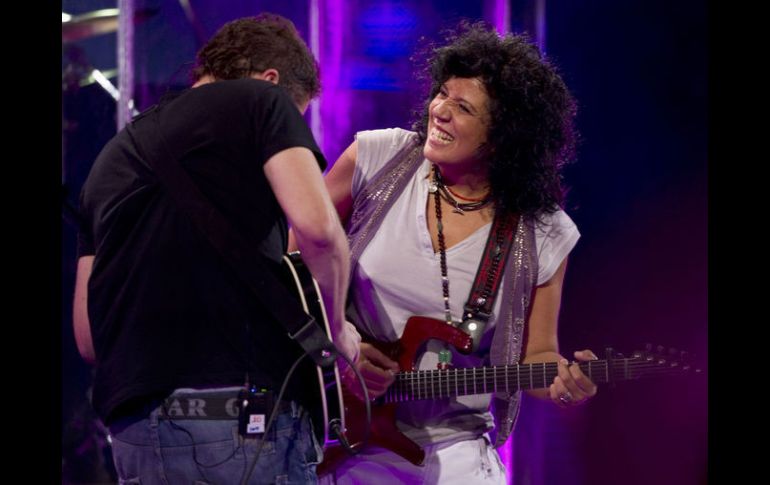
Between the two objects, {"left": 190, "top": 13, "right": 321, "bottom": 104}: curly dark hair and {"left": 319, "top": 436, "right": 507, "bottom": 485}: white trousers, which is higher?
{"left": 190, "top": 13, "right": 321, "bottom": 104}: curly dark hair

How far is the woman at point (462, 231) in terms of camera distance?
→ 2818mm

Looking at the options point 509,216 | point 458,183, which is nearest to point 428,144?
point 458,183

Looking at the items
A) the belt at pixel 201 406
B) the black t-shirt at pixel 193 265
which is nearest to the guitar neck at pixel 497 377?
the black t-shirt at pixel 193 265

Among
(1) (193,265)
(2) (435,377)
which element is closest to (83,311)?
(1) (193,265)

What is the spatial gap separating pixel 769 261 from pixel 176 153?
191 centimetres

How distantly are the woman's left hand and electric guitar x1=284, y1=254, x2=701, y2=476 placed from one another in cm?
3

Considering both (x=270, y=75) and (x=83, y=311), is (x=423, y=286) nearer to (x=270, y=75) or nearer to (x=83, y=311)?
(x=270, y=75)

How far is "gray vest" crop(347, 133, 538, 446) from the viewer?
2941 mm

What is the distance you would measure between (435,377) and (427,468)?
30 cm

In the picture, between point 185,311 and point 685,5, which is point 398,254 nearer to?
point 185,311

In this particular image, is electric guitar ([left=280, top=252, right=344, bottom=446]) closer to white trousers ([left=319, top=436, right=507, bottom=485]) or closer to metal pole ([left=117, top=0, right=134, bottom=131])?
white trousers ([left=319, top=436, right=507, bottom=485])

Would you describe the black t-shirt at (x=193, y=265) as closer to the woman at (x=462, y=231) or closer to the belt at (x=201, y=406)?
the belt at (x=201, y=406)

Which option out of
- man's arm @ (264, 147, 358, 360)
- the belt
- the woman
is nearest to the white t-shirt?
the woman

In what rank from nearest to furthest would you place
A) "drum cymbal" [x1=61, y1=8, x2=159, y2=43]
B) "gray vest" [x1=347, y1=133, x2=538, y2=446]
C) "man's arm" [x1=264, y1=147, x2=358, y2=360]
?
"man's arm" [x1=264, y1=147, x2=358, y2=360]
"gray vest" [x1=347, y1=133, x2=538, y2=446]
"drum cymbal" [x1=61, y1=8, x2=159, y2=43]
